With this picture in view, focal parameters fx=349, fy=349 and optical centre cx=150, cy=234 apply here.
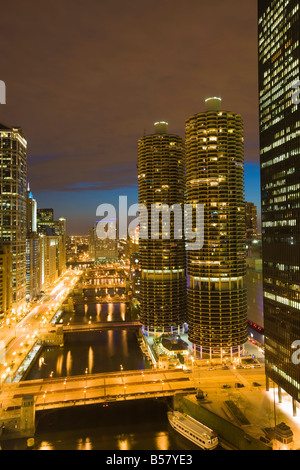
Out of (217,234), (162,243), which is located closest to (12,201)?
(162,243)

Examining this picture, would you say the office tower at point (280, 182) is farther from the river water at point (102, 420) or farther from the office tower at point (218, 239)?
the office tower at point (218, 239)

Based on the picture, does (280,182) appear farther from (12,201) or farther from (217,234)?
(12,201)

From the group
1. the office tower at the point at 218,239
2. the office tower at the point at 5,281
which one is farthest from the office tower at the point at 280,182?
the office tower at the point at 5,281

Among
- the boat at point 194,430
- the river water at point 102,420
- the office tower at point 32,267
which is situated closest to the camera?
the boat at point 194,430

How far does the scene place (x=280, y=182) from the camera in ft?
181

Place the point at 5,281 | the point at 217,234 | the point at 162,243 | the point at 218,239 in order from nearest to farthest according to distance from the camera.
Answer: the point at 218,239, the point at 217,234, the point at 162,243, the point at 5,281

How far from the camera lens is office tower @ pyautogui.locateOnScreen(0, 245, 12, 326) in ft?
349

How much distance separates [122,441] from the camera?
5375 centimetres

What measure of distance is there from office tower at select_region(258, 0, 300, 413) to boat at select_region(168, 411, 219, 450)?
1300 cm

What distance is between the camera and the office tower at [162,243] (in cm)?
10056

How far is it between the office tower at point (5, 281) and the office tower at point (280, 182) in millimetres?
80418

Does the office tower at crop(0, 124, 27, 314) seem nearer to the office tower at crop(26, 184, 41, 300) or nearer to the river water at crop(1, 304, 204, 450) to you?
the office tower at crop(26, 184, 41, 300)

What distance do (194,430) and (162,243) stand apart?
5739 centimetres
